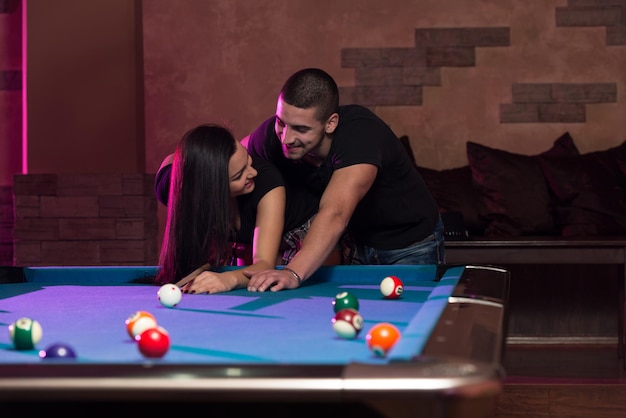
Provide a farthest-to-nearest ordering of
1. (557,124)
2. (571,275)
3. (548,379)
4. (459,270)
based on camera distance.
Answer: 1. (557,124)
2. (571,275)
3. (548,379)
4. (459,270)

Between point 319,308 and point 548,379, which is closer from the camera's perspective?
point 319,308

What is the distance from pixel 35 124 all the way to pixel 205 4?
46.1 inches

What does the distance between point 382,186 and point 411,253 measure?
11.0 inches

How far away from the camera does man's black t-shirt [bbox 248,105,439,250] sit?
308 cm

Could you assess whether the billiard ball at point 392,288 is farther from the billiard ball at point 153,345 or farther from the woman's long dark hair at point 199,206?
the billiard ball at point 153,345

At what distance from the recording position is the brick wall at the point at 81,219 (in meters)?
5.05

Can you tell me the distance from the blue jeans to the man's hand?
96cm

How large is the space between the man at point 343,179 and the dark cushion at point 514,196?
158 cm

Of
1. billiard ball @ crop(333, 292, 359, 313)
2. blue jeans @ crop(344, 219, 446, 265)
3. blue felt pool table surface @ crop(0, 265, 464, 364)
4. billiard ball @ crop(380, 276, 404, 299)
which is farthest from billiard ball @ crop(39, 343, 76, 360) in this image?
blue jeans @ crop(344, 219, 446, 265)

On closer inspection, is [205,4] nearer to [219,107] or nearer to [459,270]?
[219,107]

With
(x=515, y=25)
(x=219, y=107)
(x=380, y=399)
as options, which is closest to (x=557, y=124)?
(x=515, y=25)

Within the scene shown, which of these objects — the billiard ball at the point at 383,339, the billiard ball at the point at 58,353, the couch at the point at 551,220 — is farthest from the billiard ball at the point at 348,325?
the couch at the point at 551,220

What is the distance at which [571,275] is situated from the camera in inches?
195

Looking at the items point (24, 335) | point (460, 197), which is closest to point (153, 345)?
point (24, 335)
